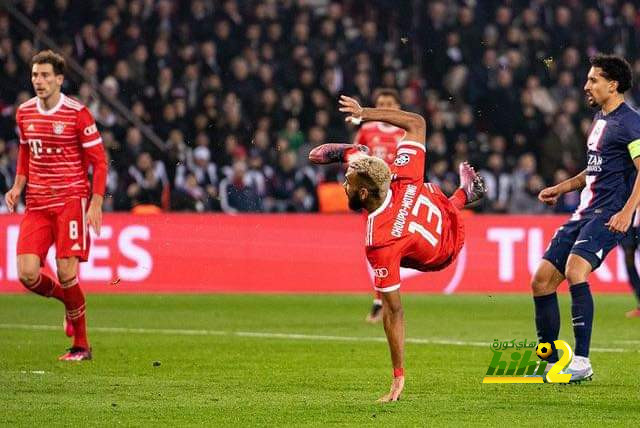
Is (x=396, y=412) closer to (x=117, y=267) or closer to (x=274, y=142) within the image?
(x=117, y=267)

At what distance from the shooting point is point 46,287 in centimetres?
1121

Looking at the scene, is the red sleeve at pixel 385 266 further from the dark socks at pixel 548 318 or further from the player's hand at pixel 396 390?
the dark socks at pixel 548 318

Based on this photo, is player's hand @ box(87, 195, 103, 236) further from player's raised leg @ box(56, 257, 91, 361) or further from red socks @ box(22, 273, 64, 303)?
red socks @ box(22, 273, 64, 303)

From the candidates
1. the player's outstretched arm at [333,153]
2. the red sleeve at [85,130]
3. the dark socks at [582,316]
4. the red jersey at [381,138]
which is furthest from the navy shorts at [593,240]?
the red jersey at [381,138]

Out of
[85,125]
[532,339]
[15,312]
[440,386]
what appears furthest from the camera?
[15,312]

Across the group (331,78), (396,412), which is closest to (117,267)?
(331,78)

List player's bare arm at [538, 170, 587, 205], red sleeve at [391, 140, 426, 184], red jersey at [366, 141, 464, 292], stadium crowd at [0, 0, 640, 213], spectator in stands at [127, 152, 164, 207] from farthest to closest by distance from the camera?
1. stadium crowd at [0, 0, 640, 213]
2. spectator in stands at [127, 152, 164, 207]
3. player's bare arm at [538, 170, 587, 205]
4. red sleeve at [391, 140, 426, 184]
5. red jersey at [366, 141, 464, 292]

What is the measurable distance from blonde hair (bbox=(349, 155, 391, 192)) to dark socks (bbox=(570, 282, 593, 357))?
6.15 feet

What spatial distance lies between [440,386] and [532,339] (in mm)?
3885

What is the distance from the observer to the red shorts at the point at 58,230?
1089 cm

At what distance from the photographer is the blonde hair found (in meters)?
8.21

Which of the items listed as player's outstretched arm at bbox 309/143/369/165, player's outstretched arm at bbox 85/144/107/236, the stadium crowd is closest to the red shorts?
player's outstretched arm at bbox 85/144/107/236

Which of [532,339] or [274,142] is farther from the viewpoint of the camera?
[274,142]

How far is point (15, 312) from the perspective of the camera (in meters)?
16.0
